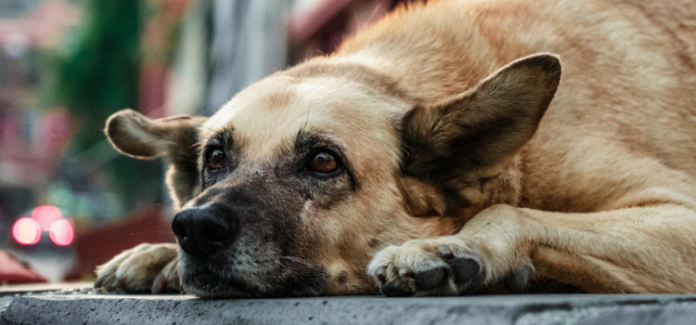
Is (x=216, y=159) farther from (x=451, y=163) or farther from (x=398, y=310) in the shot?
(x=398, y=310)

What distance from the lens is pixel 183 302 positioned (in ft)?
6.68

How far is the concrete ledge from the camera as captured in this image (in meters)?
1.40

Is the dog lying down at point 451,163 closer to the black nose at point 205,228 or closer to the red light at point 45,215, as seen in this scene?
the black nose at point 205,228

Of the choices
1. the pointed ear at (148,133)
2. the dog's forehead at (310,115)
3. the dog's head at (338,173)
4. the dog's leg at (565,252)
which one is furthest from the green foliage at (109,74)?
the dog's leg at (565,252)

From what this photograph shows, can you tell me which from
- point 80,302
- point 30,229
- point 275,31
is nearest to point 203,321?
point 80,302

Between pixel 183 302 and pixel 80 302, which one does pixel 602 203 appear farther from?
pixel 80 302

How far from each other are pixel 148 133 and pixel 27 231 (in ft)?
43.1

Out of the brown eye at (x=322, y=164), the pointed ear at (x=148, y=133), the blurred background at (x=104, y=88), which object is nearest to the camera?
the brown eye at (x=322, y=164)

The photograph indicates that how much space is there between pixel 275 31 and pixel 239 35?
63cm

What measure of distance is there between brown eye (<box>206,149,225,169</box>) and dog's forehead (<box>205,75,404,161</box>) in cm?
10

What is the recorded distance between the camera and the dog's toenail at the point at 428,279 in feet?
6.08

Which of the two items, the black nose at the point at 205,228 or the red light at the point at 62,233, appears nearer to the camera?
the black nose at the point at 205,228

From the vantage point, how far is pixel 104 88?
22188mm

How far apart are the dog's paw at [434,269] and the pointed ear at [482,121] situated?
0.61 m
